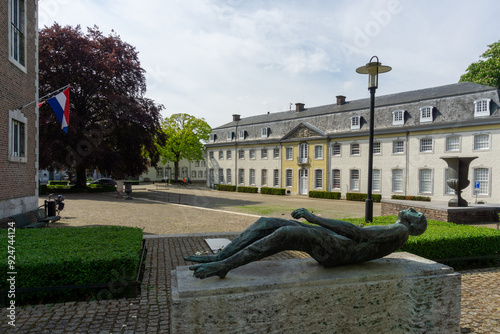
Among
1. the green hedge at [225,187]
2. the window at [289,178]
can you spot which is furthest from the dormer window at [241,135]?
the window at [289,178]

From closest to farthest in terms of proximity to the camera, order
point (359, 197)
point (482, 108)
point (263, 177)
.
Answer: point (482, 108) < point (359, 197) < point (263, 177)

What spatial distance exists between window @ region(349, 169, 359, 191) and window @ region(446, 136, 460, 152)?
8.34m

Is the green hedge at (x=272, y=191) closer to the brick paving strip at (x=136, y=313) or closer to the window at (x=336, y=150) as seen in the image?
the window at (x=336, y=150)

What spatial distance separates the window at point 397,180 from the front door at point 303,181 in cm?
952

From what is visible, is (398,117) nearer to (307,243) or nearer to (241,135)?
(241,135)

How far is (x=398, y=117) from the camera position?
96.3 ft

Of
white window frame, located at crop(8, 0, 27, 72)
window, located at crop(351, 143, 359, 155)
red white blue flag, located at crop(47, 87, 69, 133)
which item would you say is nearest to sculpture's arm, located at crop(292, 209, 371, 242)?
red white blue flag, located at crop(47, 87, 69, 133)

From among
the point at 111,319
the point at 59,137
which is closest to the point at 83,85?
the point at 59,137

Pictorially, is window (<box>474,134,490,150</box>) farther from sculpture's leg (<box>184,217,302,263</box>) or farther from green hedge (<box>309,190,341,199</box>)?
sculpture's leg (<box>184,217,302,263</box>)

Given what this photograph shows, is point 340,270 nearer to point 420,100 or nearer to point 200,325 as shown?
point 200,325

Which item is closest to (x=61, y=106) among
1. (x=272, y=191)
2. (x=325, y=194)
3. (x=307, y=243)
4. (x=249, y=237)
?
(x=249, y=237)

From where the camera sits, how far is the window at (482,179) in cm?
2431

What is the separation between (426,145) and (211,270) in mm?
29184

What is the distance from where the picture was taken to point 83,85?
27547 millimetres
